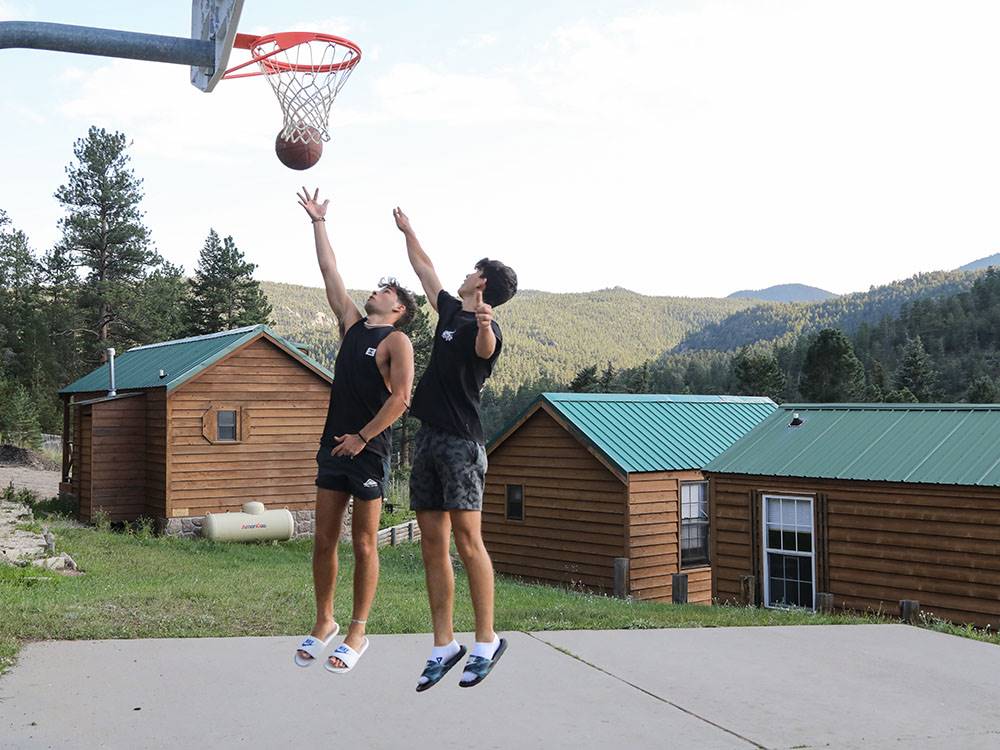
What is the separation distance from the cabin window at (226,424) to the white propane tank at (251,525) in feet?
5.54

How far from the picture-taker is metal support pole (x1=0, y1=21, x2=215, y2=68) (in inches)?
208

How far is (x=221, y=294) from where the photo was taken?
5162cm

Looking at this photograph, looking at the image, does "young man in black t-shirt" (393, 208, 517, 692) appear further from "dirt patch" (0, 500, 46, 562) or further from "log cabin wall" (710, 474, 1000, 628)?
"log cabin wall" (710, 474, 1000, 628)

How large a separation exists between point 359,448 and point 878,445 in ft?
50.0

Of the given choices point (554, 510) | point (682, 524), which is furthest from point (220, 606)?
point (682, 524)

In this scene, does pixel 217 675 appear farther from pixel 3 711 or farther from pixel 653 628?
pixel 653 628

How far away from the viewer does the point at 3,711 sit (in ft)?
20.8

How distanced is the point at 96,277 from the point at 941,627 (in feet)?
159

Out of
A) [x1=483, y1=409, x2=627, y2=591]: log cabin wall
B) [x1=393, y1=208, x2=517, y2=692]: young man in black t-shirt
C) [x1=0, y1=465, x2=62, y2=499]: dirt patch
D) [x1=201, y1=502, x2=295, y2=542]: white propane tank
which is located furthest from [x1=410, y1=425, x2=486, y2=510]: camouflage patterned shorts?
[x1=0, y1=465, x2=62, y2=499]: dirt patch

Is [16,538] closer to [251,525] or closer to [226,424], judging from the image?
[251,525]

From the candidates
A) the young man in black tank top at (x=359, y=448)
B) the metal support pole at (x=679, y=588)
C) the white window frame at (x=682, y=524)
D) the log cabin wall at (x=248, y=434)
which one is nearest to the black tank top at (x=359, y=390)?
the young man in black tank top at (x=359, y=448)

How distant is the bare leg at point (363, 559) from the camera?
4.63 m

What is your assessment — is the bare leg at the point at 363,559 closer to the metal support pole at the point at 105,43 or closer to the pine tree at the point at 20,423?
the metal support pole at the point at 105,43

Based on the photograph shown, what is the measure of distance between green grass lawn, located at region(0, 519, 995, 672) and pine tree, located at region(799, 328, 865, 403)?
120 feet
